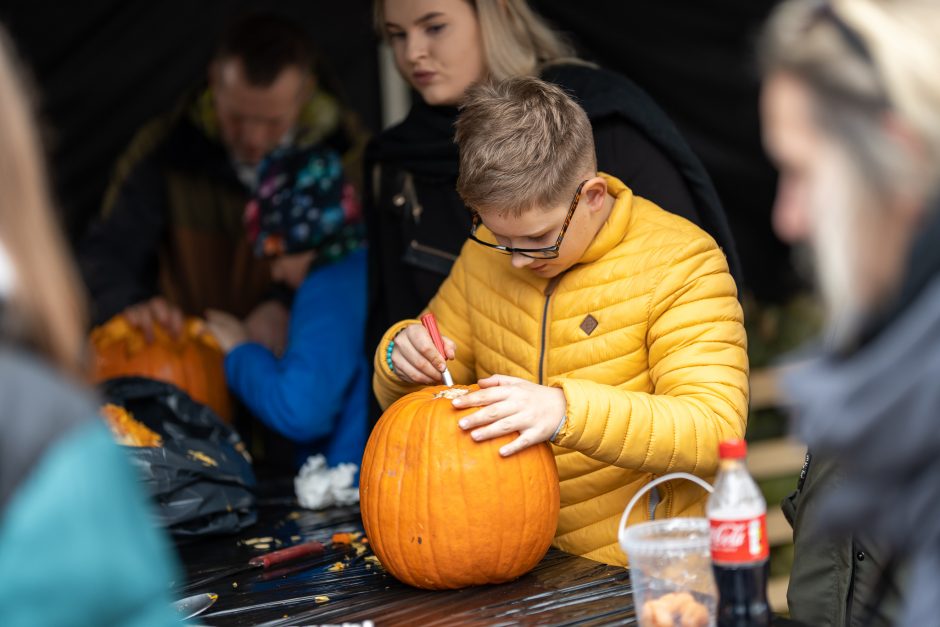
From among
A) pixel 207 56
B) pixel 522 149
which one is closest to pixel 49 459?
pixel 522 149

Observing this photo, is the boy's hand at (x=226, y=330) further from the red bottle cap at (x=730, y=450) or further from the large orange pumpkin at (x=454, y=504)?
the red bottle cap at (x=730, y=450)

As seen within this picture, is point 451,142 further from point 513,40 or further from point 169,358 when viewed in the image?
point 169,358

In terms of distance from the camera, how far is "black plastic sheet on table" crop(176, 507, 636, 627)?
6.30ft

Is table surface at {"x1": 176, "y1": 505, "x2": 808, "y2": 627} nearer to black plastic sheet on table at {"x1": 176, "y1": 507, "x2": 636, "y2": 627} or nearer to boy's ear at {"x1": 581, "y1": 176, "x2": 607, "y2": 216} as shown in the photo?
black plastic sheet on table at {"x1": 176, "y1": 507, "x2": 636, "y2": 627}

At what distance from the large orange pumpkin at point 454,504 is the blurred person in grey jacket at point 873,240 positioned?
2.44 ft

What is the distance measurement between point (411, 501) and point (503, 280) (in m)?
0.65

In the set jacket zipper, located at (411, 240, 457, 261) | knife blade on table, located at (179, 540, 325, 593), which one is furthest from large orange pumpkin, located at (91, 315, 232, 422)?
knife blade on table, located at (179, 540, 325, 593)

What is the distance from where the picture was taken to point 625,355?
7.54 ft

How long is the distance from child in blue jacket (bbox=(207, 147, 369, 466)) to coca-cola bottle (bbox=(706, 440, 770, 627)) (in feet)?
6.30

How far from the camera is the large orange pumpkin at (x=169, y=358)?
367 centimetres

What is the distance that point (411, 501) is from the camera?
6.88 feet

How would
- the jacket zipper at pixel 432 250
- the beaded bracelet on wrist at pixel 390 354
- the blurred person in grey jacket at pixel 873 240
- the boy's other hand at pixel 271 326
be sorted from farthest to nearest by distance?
1. the boy's other hand at pixel 271 326
2. the jacket zipper at pixel 432 250
3. the beaded bracelet on wrist at pixel 390 354
4. the blurred person in grey jacket at pixel 873 240

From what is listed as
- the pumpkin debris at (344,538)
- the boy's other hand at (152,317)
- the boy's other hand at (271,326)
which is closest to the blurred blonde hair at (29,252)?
the pumpkin debris at (344,538)

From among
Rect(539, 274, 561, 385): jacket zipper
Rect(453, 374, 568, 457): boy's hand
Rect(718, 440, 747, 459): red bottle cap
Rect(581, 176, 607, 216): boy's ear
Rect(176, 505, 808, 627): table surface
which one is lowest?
Rect(176, 505, 808, 627): table surface
